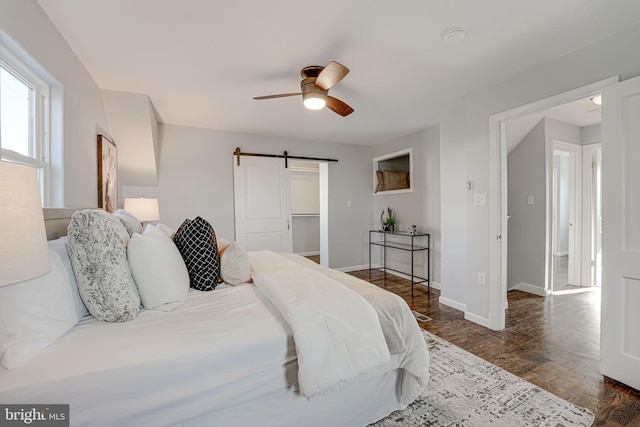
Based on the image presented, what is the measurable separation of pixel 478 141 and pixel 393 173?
6.92 feet

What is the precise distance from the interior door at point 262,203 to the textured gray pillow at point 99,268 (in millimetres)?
2901

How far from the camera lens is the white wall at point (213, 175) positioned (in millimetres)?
3736

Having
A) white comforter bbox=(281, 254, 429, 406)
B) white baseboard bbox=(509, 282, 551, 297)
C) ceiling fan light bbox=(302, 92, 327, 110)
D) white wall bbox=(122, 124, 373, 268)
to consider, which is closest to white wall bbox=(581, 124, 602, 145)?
white baseboard bbox=(509, 282, 551, 297)

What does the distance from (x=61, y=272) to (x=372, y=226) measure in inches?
185

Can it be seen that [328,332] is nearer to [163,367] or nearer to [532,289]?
[163,367]

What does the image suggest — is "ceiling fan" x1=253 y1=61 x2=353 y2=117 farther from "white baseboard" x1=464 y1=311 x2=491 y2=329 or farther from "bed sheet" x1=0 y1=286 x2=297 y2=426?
"white baseboard" x1=464 y1=311 x2=491 y2=329

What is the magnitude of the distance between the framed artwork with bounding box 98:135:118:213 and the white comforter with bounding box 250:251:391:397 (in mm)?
2088

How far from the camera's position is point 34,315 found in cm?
101

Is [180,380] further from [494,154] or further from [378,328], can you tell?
[494,154]

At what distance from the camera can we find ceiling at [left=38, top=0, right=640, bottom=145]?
5.27ft

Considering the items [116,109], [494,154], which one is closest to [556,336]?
[494,154]

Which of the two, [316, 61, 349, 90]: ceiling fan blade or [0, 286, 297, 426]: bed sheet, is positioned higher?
[316, 61, 349, 90]: ceiling fan blade

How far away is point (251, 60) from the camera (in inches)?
85.0

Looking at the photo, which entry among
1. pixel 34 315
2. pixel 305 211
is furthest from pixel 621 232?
pixel 305 211
